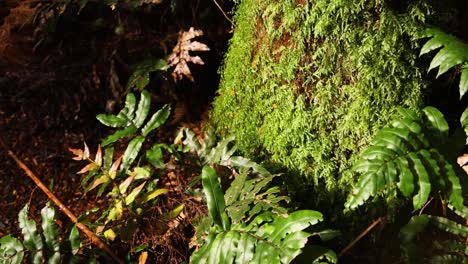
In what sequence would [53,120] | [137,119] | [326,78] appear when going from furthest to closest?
[53,120]
[137,119]
[326,78]

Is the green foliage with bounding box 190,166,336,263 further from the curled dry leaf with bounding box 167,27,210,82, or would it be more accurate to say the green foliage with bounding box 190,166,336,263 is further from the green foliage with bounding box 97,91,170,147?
the curled dry leaf with bounding box 167,27,210,82

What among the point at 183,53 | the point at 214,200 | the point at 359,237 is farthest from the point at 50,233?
the point at 359,237

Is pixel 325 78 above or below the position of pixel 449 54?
below

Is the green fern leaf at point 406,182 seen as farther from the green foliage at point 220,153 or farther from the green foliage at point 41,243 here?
the green foliage at point 41,243

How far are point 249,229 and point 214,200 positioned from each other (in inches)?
8.9

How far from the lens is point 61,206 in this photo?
303 cm

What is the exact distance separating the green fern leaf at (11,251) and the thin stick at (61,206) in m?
0.33

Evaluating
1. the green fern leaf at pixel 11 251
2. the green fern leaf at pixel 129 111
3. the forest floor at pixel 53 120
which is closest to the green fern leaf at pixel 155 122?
the green fern leaf at pixel 129 111

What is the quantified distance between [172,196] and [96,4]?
5.90 ft

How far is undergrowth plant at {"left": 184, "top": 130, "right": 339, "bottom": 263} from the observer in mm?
1935

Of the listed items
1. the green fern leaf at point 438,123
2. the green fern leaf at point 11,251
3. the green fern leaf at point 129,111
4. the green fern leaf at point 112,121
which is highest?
Answer: the green fern leaf at point 438,123

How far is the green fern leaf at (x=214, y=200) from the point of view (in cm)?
217

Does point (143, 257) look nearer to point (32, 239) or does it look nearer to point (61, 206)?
point (32, 239)

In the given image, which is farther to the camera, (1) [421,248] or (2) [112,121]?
(2) [112,121]
